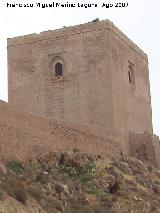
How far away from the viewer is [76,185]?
1745cm

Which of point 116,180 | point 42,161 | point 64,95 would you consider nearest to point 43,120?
point 42,161

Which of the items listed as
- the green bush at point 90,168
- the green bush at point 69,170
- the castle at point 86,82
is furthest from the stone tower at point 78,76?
the green bush at point 69,170

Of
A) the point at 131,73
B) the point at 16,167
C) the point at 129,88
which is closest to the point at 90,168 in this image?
the point at 16,167

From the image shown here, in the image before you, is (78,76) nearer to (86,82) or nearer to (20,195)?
(86,82)

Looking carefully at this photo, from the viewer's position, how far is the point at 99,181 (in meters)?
18.9

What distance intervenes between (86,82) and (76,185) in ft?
28.1

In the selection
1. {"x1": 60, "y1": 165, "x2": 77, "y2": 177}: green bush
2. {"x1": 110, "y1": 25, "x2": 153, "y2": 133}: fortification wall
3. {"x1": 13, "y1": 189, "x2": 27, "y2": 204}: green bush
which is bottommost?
{"x1": 13, "y1": 189, "x2": 27, "y2": 204}: green bush

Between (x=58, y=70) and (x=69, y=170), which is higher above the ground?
(x=58, y=70)

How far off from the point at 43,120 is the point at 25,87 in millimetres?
8143

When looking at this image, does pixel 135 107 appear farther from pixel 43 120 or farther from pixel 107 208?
pixel 107 208

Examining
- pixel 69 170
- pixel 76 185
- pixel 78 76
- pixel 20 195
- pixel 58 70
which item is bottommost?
pixel 20 195

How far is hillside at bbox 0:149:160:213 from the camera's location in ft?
46.2

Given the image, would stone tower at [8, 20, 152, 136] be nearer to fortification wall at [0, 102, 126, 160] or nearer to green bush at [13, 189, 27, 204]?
fortification wall at [0, 102, 126, 160]

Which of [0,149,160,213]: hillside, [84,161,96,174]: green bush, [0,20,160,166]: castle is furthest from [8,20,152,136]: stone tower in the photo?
[84,161,96,174]: green bush
